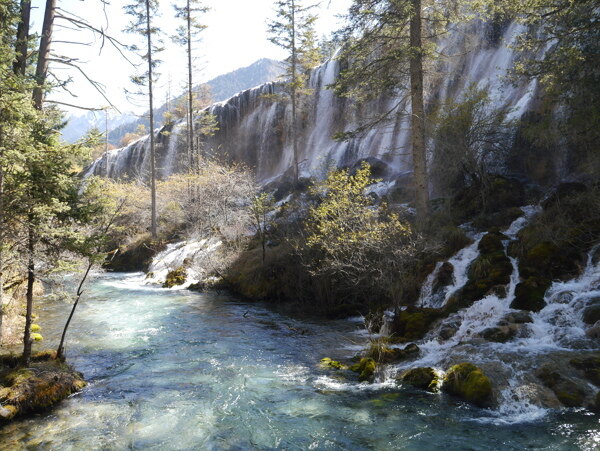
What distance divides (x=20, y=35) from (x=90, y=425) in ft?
22.5

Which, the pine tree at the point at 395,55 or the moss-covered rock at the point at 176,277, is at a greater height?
the pine tree at the point at 395,55

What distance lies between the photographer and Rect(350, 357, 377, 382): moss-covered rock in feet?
25.8

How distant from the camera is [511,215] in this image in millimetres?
13156

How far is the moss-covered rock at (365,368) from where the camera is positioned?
7.85m

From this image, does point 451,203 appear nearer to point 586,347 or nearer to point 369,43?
point 369,43

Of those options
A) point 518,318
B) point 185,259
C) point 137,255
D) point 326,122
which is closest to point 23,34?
point 518,318

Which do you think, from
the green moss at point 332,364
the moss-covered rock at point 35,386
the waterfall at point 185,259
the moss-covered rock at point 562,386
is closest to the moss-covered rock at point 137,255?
the waterfall at point 185,259

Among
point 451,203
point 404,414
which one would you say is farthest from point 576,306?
point 451,203

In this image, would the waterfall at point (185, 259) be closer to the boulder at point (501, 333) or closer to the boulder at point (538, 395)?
the boulder at point (501, 333)

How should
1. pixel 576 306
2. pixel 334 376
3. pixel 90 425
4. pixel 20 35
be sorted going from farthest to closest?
pixel 576 306
pixel 334 376
pixel 20 35
pixel 90 425

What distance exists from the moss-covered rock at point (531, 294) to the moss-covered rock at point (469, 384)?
280 centimetres

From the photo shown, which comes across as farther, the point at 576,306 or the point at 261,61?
the point at 261,61

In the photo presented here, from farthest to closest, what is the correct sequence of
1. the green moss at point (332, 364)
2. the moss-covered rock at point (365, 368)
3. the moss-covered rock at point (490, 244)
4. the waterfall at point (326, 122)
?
1. the waterfall at point (326, 122)
2. the moss-covered rock at point (490, 244)
3. the green moss at point (332, 364)
4. the moss-covered rock at point (365, 368)

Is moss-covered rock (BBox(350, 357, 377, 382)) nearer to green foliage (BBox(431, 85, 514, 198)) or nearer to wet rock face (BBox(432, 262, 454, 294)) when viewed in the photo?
wet rock face (BBox(432, 262, 454, 294))
